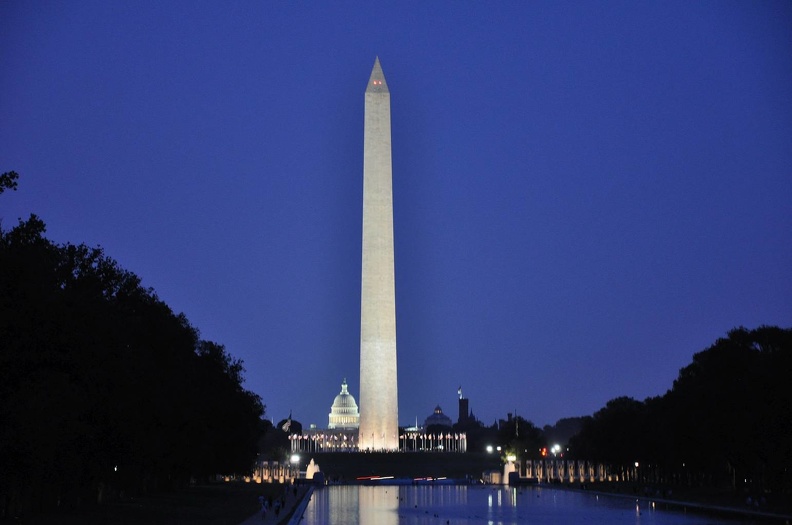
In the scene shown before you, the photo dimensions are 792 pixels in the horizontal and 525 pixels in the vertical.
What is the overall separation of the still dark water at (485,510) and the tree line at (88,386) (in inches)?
282

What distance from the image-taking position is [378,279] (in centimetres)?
10469

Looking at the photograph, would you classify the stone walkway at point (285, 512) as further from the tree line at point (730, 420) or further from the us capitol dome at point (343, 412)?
the us capitol dome at point (343, 412)

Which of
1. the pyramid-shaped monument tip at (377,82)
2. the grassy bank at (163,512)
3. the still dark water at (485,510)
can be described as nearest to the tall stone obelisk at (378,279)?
the pyramid-shaped monument tip at (377,82)

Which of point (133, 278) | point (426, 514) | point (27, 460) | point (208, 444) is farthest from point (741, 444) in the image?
point (27, 460)

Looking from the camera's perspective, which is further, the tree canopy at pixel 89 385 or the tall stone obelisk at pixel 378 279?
the tall stone obelisk at pixel 378 279

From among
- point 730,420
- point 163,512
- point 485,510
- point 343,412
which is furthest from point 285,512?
point 343,412

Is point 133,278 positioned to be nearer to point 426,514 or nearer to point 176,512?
point 176,512

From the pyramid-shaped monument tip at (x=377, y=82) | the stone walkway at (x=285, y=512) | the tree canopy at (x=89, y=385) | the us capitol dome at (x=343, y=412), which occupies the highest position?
the pyramid-shaped monument tip at (x=377, y=82)

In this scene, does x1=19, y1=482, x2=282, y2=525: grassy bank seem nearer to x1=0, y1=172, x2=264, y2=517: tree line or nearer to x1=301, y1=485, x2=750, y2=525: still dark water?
x1=0, y1=172, x2=264, y2=517: tree line

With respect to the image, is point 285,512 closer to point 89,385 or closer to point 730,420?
point 89,385

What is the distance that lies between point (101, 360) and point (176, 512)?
43.2 feet

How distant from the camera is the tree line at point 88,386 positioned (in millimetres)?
29516

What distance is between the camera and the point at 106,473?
45719 millimetres

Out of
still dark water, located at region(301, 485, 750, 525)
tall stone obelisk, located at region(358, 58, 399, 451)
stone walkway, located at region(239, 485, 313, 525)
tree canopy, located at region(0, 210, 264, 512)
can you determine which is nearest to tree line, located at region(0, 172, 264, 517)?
tree canopy, located at region(0, 210, 264, 512)
